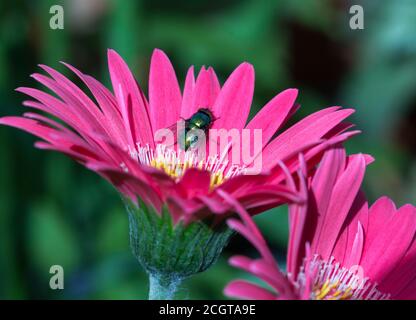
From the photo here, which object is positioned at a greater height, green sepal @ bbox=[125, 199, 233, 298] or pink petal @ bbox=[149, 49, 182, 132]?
pink petal @ bbox=[149, 49, 182, 132]

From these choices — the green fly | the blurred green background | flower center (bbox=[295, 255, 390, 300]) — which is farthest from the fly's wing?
the blurred green background

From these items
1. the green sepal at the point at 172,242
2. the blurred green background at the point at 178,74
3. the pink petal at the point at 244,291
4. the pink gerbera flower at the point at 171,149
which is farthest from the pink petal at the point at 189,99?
the blurred green background at the point at 178,74

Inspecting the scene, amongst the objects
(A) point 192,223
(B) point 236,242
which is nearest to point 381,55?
(B) point 236,242

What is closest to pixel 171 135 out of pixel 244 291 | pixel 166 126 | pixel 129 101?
pixel 166 126

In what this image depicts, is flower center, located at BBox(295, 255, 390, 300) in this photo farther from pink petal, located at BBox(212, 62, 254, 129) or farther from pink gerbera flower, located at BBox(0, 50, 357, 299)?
pink petal, located at BBox(212, 62, 254, 129)

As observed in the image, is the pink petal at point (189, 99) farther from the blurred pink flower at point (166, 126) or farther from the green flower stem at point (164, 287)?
the green flower stem at point (164, 287)

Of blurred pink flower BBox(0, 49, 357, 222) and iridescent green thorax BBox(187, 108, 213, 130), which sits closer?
blurred pink flower BBox(0, 49, 357, 222)
